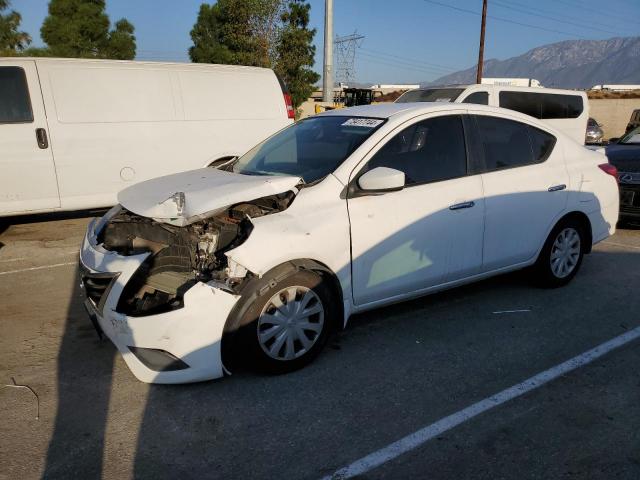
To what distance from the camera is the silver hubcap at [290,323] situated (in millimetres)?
3293

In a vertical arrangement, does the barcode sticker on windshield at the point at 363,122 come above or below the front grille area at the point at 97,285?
above

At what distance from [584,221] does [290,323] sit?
318 cm

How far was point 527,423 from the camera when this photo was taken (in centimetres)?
294

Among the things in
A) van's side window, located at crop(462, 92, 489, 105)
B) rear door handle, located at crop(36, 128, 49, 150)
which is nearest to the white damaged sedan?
rear door handle, located at crop(36, 128, 49, 150)

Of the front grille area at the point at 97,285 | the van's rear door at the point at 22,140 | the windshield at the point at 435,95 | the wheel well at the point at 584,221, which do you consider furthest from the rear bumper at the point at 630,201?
the van's rear door at the point at 22,140

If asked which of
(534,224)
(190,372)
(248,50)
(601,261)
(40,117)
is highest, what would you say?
(248,50)

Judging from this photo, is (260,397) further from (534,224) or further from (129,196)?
(534,224)

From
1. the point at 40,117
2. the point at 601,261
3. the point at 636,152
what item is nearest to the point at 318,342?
the point at 601,261

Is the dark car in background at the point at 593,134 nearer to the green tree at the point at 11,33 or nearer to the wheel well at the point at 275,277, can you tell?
the wheel well at the point at 275,277

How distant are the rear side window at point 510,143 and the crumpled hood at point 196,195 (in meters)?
1.73

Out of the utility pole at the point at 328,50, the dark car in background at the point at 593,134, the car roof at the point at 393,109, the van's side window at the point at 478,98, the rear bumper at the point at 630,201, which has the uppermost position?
the utility pole at the point at 328,50

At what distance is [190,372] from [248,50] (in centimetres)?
2867

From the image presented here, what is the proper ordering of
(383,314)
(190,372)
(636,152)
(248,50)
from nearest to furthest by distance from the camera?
(190,372) < (383,314) < (636,152) < (248,50)

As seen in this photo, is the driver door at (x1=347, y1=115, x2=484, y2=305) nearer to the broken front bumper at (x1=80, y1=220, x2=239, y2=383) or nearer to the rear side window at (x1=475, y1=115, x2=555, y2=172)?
the rear side window at (x1=475, y1=115, x2=555, y2=172)
